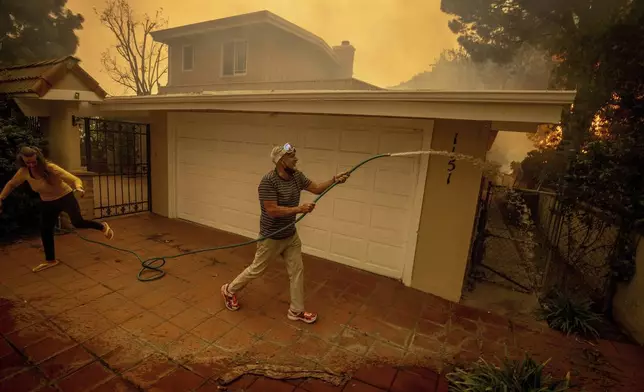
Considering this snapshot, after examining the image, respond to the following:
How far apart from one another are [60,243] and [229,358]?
458cm

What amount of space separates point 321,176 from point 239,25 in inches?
463

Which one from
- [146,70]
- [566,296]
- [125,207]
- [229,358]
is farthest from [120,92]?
[566,296]

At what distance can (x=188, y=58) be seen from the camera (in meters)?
17.0

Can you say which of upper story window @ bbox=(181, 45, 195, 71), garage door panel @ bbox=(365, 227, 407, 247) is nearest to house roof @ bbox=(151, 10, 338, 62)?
upper story window @ bbox=(181, 45, 195, 71)

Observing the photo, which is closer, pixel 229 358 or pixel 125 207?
pixel 229 358

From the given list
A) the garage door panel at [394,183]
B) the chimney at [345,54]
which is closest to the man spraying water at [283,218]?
the garage door panel at [394,183]

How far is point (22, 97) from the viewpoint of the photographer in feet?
19.6

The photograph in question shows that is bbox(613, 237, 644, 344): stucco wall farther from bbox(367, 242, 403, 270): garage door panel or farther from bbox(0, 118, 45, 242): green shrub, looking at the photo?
bbox(0, 118, 45, 242): green shrub

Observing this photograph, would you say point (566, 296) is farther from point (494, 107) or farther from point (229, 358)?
point (229, 358)

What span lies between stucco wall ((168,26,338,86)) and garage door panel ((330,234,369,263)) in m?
Result: 11.5

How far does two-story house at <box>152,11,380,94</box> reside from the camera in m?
14.4

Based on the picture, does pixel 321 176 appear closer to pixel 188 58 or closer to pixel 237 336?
pixel 237 336

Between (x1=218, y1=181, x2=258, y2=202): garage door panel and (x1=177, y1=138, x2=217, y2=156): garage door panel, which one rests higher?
(x1=177, y1=138, x2=217, y2=156): garage door panel

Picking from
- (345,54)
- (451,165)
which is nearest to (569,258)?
(451,165)
